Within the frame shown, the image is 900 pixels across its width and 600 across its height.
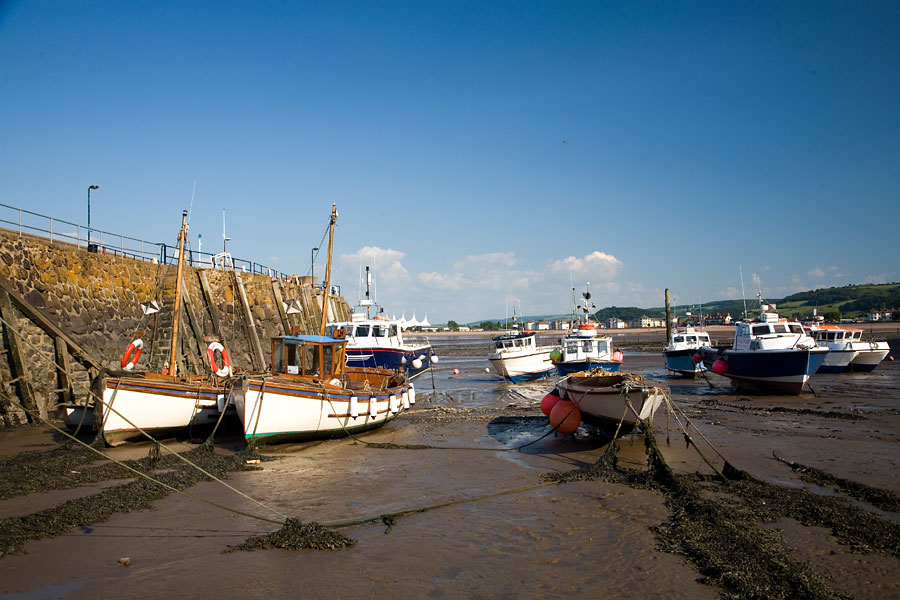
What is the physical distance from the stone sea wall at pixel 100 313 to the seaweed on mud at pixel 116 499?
317 centimetres

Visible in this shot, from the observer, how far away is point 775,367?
79.2 ft

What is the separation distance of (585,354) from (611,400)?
17583 millimetres

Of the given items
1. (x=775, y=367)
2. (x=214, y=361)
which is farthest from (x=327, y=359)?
(x=775, y=367)

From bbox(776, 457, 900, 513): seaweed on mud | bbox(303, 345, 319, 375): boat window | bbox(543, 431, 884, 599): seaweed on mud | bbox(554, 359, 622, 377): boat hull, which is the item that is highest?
bbox(303, 345, 319, 375): boat window

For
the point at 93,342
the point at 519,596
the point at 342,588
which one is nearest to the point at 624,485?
the point at 519,596

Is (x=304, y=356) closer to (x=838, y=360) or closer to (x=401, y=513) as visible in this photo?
(x=401, y=513)

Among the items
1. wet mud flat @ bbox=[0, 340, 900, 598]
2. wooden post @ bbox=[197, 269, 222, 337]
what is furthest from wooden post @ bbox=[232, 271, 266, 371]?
wet mud flat @ bbox=[0, 340, 900, 598]

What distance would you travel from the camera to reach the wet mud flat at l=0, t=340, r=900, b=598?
6.28 meters

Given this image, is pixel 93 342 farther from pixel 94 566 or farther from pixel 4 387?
pixel 94 566

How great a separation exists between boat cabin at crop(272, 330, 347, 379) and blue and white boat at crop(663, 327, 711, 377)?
23.7 meters

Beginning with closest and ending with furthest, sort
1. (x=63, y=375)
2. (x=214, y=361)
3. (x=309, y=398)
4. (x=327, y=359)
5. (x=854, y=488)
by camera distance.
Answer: (x=854, y=488)
(x=309, y=398)
(x=327, y=359)
(x=63, y=375)
(x=214, y=361)

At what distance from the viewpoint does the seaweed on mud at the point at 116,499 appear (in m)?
7.71

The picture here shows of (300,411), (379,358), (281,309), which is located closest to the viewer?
(300,411)

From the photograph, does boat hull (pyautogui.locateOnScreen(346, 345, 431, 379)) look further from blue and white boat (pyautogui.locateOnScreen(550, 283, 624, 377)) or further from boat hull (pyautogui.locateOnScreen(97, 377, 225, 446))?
boat hull (pyautogui.locateOnScreen(97, 377, 225, 446))
